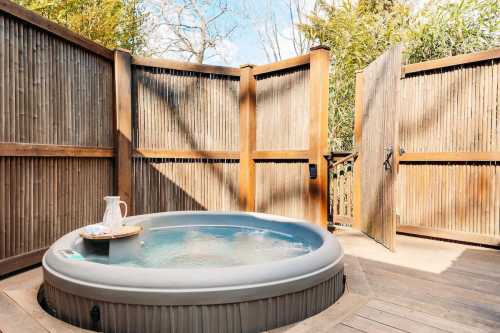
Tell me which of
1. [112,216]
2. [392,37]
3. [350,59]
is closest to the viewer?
[112,216]

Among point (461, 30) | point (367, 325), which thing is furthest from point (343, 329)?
point (461, 30)

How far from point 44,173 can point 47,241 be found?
0.67 m

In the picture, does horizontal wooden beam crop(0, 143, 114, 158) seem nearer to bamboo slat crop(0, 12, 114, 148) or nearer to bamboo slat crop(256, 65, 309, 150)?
bamboo slat crop(0, 12, 114, 148)

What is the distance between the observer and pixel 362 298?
2.28 meters

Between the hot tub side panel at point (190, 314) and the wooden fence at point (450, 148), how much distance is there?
7.24 feet

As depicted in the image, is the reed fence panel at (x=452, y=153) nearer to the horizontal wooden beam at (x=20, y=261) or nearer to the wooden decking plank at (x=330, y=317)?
the wooden decking plank at (x=330, y=317)

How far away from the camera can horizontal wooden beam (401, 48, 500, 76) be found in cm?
374

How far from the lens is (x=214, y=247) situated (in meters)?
3.85

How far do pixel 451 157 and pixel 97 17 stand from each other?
307 inches

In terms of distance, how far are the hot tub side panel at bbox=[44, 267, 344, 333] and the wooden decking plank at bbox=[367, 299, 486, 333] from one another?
1.55 feet

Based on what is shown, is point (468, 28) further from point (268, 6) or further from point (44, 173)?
point (268, 6)

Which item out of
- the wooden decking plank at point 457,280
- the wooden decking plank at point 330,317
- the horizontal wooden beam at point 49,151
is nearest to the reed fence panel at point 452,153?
the wooden decking plank at point 457,280

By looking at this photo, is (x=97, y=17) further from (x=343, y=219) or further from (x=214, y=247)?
(x=343, y=219)

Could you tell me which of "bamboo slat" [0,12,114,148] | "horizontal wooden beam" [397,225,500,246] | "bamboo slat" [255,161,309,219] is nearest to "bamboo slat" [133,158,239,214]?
"bamboo slat" [255,161,309,219]
